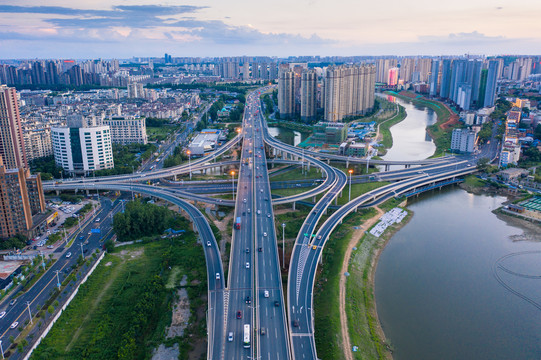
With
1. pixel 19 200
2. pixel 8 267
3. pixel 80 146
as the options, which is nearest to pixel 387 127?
pixel 80 146

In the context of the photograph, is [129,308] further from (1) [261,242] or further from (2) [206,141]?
(2) [206,141]

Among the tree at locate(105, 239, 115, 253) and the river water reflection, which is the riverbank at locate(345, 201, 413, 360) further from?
the tree at locate(105, 239, 115, 253)

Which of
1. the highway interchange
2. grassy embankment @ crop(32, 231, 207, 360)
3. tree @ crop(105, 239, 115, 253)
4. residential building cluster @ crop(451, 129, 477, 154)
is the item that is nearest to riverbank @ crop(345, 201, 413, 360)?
the highway interchange

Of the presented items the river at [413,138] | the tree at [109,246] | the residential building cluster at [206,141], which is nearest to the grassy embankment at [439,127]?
the river at [413,138]

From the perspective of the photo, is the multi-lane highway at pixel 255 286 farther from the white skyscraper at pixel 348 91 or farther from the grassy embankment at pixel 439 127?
the white skyscraper at pixel 348 91

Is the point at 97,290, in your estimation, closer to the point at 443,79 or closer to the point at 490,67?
the point at 490,67
